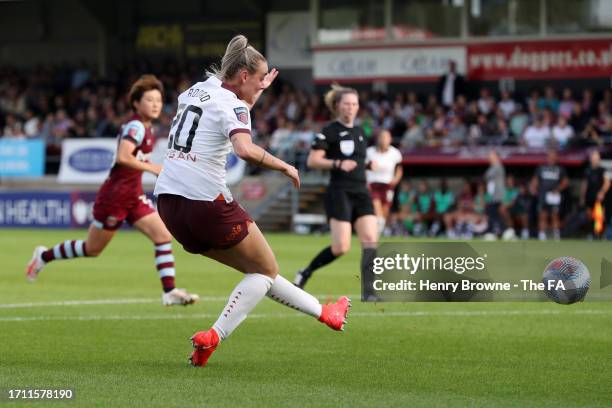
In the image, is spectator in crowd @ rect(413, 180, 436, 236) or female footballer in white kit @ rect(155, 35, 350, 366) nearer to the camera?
female footballer in white kit @ rect(155, 35, 350, 366)

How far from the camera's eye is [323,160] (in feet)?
45.5

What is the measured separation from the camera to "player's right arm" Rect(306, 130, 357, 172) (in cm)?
1384

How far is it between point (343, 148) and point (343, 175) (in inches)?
11.9

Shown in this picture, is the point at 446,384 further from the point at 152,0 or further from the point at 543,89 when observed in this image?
the point at 152,0

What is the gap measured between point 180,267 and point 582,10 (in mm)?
19783

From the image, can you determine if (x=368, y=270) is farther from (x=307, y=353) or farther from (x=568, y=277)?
(x=568, y=277)

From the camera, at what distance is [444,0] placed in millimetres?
36656

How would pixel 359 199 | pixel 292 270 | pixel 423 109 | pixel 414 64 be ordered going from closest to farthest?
pixel 359 199, pixel 292 270, pixel 423 109, pixel 414 64

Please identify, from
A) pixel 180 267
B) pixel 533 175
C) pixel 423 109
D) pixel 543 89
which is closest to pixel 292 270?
pixel 180 267

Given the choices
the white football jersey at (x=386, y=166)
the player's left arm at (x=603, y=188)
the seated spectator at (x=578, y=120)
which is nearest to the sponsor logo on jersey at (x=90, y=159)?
the seated spectator at (x=578, y=120)

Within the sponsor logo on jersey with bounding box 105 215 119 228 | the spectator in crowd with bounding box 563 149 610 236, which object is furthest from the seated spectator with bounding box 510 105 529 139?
the sponsor logo on jersey with bounding box 105 215 119 228

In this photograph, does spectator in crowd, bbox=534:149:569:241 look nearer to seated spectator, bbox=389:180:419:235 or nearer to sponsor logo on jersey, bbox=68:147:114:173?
seated spectator, bbox=389:180:419:235

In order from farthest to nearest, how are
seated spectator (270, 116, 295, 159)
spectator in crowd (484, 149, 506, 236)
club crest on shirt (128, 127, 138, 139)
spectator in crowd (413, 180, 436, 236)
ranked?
seated spectator (270, 116, 295, 159)
spectator in crowd (413, 180, 436, 236)
spectator in crowd (484, 149, 506, 236)
club crest on shirt (128, 127, 138, 139)

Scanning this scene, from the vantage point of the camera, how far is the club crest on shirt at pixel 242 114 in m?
8.23
